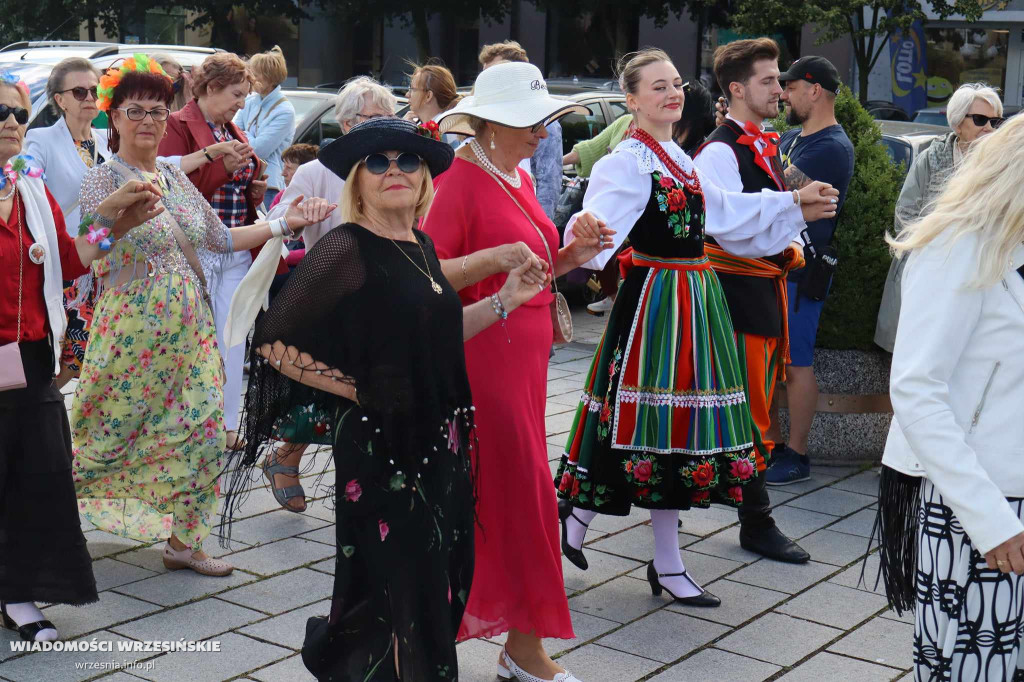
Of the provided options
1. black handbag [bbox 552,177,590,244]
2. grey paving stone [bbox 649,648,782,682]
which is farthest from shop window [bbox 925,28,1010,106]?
grey paving stone [bbox 649,648,782,682]

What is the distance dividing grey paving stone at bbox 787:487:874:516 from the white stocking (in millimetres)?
1413

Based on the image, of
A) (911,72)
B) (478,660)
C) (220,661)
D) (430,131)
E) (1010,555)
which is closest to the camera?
(1010,555)

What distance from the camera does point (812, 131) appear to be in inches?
245

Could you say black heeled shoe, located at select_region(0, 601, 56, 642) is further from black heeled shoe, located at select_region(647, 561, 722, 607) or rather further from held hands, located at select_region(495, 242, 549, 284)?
black heeled shoe, located at select_region(647, 561, 722, 607)

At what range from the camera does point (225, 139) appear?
650 cm

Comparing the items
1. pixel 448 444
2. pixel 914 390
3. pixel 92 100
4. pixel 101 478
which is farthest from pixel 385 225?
pixel 92 100

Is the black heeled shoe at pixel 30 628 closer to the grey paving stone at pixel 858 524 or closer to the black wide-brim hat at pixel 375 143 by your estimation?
the black wide-brim hat at pixel 375 143

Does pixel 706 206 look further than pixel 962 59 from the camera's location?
No

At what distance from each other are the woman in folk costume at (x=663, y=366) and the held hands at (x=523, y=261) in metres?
0.86

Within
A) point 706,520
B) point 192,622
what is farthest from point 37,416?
point 706,520

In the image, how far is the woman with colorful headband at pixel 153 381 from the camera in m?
4.75

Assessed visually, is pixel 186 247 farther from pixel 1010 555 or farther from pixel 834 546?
pixel 1010 555

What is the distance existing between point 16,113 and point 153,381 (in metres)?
1.24

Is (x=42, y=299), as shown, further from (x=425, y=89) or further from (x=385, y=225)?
(x=425, y=89)
